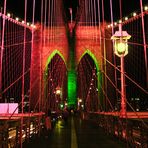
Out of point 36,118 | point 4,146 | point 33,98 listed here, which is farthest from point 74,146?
point 33,98

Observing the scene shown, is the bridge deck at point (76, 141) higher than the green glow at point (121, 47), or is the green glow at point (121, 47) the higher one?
the green glow at point (121, 47)

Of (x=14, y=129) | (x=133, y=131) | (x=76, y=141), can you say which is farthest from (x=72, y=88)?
(x=14, y=129)

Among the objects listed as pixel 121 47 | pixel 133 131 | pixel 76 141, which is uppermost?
pixel 121 47

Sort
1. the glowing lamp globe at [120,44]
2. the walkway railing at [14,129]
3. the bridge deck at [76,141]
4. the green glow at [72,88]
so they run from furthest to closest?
1. the green glow at [72,88]
2. the glowing lamp globe at [120,44]
3. the bridge deck at [76,141]
4. the walkway railing at [14,129]

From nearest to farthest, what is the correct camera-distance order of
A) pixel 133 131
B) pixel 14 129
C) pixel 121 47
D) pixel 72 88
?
pixel 14 129
pixel 133 131
pixel 121 47
pixel 72 88

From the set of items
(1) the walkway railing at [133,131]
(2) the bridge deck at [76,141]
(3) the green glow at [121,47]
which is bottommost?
(2) the bridge deck at [76,141]

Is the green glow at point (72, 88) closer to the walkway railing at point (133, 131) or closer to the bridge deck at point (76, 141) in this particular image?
the bridge deck at point (76, 141)

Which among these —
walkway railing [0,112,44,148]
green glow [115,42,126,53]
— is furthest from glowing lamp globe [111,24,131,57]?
walkway railing [0,112,44,148]

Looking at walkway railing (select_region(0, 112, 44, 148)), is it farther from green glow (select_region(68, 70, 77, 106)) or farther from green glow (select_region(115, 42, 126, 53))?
green glow (select_region(68, 70, 77, 106))

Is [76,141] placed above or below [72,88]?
below

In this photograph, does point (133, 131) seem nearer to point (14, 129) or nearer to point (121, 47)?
point (14, 129)

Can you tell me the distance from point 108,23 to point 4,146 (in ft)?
91.8

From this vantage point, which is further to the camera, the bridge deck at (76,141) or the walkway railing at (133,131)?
the bridge deck at (76,141)

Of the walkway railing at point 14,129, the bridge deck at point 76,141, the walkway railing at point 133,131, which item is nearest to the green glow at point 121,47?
the walkway railing at point 133,131
